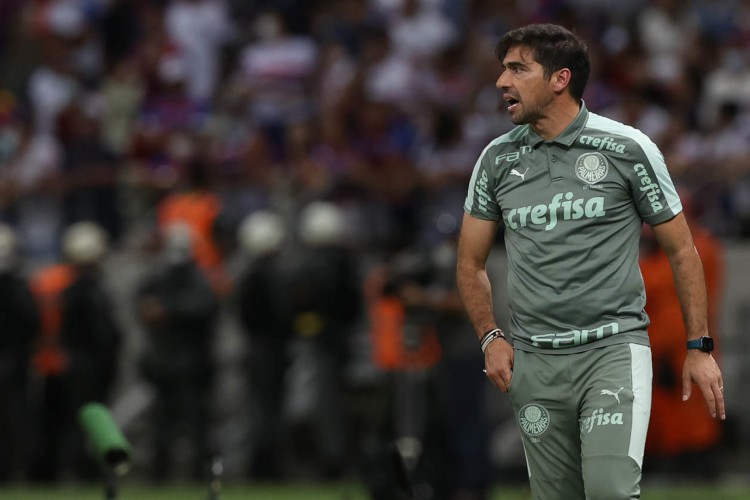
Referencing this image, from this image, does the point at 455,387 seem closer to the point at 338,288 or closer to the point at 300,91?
the point at 338,288

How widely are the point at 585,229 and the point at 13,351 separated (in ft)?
34.3

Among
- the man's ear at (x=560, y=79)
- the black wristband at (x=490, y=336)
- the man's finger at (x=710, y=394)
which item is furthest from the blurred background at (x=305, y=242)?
the man's finger at (x=710, y=394)

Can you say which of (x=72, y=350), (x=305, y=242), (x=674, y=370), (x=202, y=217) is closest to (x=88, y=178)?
(x=202, y=217)

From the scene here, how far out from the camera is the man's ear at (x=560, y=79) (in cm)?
675

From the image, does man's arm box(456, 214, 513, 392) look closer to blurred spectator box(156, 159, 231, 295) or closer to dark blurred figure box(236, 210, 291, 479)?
dark blurred figure box(236, 210, 291, 479)

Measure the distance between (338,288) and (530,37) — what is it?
28.4ft

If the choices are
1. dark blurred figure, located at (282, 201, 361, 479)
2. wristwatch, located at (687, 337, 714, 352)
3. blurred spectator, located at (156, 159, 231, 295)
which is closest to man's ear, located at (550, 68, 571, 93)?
wristwatch, located at (687, 337, 714, 352)

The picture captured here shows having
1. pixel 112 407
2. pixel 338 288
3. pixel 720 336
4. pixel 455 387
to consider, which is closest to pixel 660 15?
pixel 720 336

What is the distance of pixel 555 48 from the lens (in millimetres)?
6723

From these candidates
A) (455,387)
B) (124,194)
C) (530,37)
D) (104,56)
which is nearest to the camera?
(530,37)

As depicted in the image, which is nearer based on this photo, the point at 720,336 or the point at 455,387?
the point at 455,387

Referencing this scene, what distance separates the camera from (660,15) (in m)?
17.1

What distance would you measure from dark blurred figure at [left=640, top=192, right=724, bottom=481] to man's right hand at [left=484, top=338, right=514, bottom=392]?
285 inches

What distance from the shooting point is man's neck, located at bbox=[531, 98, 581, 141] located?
6773 mm
